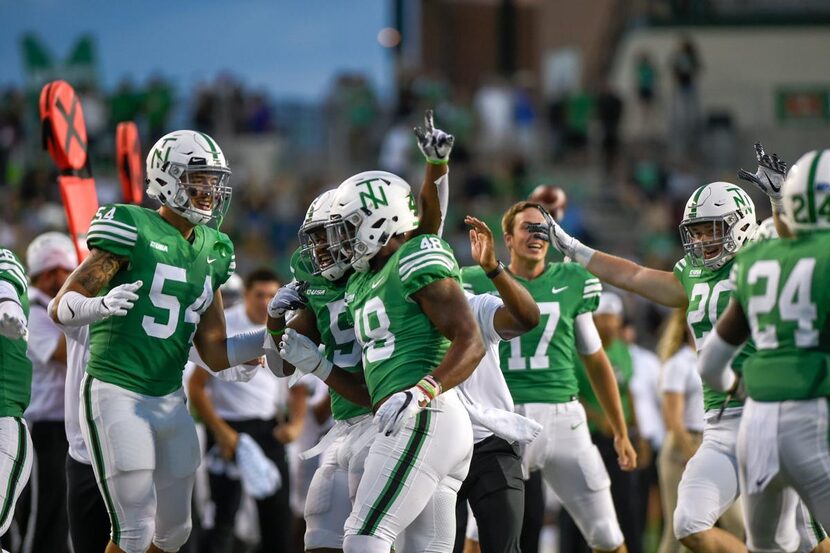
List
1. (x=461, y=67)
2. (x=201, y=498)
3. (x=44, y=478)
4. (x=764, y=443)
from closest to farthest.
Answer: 1. (x=764, y=443)
2. (x=44, y=478)
3. (x=201, y=498)
4. (x=461, y=67)

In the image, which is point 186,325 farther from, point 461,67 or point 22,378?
point 461,67

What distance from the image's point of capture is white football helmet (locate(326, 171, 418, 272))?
5598mm

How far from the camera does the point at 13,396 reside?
5.84 metres

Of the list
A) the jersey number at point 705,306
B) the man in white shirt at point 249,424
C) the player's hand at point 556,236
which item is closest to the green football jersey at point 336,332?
the player's hand at point 556,236

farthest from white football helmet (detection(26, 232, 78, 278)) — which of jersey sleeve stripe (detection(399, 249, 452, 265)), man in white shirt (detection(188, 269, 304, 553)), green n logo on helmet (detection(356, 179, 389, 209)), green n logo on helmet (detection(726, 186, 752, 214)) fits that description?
green n logo on helmet (detection(726, 186, 752, 214))

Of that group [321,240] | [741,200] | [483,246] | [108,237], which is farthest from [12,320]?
[741,200]

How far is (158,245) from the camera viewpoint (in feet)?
19.6

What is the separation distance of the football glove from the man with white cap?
2981 mm

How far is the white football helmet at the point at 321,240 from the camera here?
227 inches

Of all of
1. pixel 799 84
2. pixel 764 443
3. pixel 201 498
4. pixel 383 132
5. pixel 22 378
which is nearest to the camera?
pixel 764 443

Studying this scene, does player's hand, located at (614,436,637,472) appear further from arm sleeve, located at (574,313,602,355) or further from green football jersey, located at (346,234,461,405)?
green football jersey, located at (346,234,461,405)

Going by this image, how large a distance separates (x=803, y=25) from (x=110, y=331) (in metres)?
16.6

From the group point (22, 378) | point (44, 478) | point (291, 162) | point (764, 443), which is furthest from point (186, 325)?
point (291, 162)

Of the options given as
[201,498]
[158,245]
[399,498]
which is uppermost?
[158,245]
